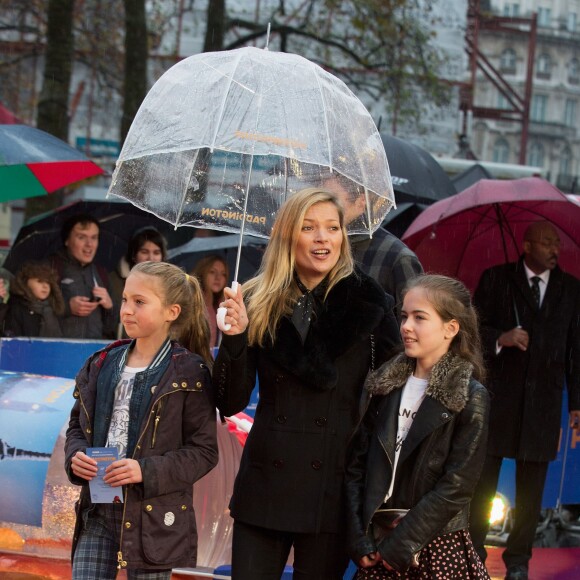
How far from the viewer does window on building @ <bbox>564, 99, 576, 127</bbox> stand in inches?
3127

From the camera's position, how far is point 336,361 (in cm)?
416

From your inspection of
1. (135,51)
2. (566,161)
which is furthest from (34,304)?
(566,161)

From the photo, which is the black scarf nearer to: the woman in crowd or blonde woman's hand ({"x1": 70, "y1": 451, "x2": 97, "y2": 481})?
blonde woman's hand ({"x1": 70, "y1": 451, "x2": 97, "y2": 481})

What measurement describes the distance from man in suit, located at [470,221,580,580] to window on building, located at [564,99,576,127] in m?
74.7

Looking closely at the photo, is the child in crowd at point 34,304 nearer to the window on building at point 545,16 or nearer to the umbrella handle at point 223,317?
the umbrella handle at point 223,317

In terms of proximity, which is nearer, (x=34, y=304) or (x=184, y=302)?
(x=184, y=302)

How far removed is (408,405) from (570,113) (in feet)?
261

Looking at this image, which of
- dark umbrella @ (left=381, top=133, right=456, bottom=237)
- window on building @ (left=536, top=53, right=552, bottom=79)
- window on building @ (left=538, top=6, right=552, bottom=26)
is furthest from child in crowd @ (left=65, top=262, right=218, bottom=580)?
window on building @ (left=536, top=53, right=552, bottom=79)

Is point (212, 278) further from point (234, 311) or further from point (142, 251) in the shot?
point (234, 311)

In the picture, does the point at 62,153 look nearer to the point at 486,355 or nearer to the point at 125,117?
the point at 486,355

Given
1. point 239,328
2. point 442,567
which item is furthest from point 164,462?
point 442,567

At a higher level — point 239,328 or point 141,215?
point 141,215

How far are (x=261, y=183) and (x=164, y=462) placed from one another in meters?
1.55

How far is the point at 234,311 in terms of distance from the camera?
393 cm
